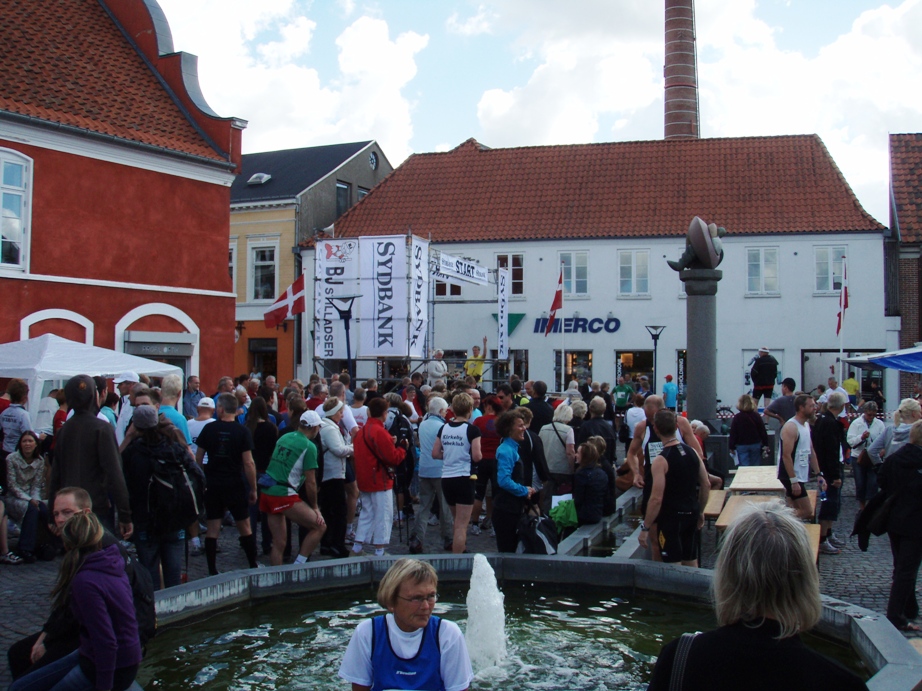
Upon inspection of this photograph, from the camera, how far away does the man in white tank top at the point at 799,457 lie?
32.2 feet

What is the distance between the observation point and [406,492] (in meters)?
11.3

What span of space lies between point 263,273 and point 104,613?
111 ft

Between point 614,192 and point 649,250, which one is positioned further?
point 614,192

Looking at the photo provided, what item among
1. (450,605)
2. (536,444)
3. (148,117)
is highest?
(148,117)

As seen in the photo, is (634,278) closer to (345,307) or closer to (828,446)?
(345,307)

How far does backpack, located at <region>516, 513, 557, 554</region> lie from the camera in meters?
8.90

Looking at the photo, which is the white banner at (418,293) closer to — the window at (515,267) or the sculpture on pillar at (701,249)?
the sculpture on pillar at (701,249)

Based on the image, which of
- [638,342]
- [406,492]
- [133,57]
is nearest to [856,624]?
[406,492]

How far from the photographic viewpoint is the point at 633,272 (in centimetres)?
3300

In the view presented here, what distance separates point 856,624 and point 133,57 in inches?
811

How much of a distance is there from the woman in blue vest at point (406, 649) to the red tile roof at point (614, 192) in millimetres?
28745

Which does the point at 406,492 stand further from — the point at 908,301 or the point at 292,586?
the point at 908,301

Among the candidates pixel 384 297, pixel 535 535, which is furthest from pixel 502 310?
pixel 535 535

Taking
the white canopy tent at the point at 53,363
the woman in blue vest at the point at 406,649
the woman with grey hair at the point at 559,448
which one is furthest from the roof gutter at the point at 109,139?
the woman in blue vest at the point at 406,649
